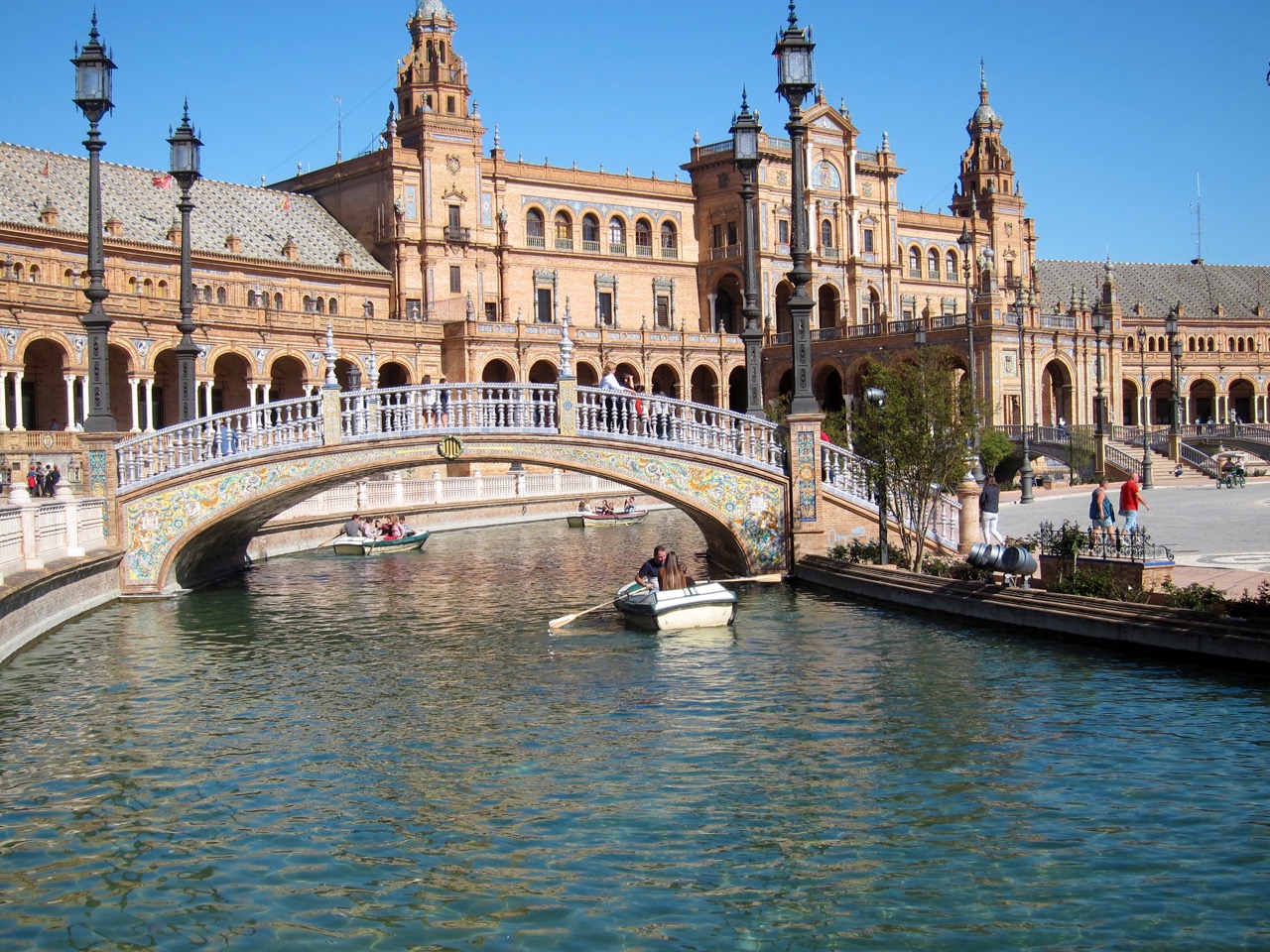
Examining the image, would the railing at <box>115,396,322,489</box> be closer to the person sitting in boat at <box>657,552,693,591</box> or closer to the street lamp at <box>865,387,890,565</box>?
the person sitting in boat at <box>657,552,693,591</box>

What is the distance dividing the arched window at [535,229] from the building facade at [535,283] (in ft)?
0.33

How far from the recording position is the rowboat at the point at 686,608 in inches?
745

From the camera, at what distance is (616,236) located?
74375mm

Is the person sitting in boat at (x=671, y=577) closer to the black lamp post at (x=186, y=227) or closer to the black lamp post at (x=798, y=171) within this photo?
the black lamp post at (x=798, y=171)

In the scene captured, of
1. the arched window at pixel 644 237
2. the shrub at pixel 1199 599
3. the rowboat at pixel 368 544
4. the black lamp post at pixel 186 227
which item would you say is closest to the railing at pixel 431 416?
the black lamp post at pixel 186 227

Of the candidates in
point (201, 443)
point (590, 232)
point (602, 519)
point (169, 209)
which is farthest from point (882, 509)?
point (590, 232)

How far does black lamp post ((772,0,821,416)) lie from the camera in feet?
68.6

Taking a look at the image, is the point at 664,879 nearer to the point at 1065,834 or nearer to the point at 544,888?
the point at 544,888

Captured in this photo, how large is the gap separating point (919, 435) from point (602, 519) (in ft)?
69.2

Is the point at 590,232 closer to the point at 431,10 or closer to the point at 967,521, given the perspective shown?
the point at 431,10

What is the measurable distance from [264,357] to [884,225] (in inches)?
1572

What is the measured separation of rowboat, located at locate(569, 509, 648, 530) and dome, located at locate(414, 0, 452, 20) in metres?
34.2

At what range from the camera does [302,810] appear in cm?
1124

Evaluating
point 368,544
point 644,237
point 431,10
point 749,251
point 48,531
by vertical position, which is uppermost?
point 431,10
